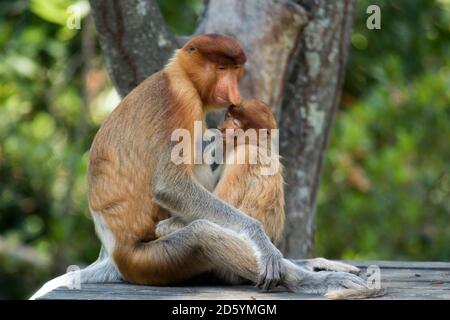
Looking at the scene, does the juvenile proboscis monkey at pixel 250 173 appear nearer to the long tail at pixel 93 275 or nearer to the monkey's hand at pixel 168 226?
the monkey's hand at pixel 168 226

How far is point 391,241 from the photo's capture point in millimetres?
7750

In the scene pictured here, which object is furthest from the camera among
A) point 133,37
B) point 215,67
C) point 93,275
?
point 133,37

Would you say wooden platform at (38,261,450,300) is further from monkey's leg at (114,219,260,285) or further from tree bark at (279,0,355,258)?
tree bark at (279,0,355,258)

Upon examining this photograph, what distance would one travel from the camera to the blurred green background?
7707 millimetres

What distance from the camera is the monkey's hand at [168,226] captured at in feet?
13.3

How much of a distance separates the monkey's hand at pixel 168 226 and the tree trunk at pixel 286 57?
138 centimetres

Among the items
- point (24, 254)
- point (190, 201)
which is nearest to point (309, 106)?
point (190, 201)

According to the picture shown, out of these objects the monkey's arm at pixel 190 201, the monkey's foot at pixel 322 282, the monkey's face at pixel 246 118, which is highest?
the monkey's face at pixel 246 118

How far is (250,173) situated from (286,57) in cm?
146

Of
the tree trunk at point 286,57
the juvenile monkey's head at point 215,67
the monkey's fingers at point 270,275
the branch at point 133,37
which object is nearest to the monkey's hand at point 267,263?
the monkey's fingers at point 270,275

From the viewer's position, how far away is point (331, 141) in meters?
8.00

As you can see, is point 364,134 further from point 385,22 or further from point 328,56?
point 328,56

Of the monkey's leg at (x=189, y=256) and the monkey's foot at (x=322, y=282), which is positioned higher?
the monkey's leg at (x=189, y=256)

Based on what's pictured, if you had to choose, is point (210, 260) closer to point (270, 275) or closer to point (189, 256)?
point (189, 256)
